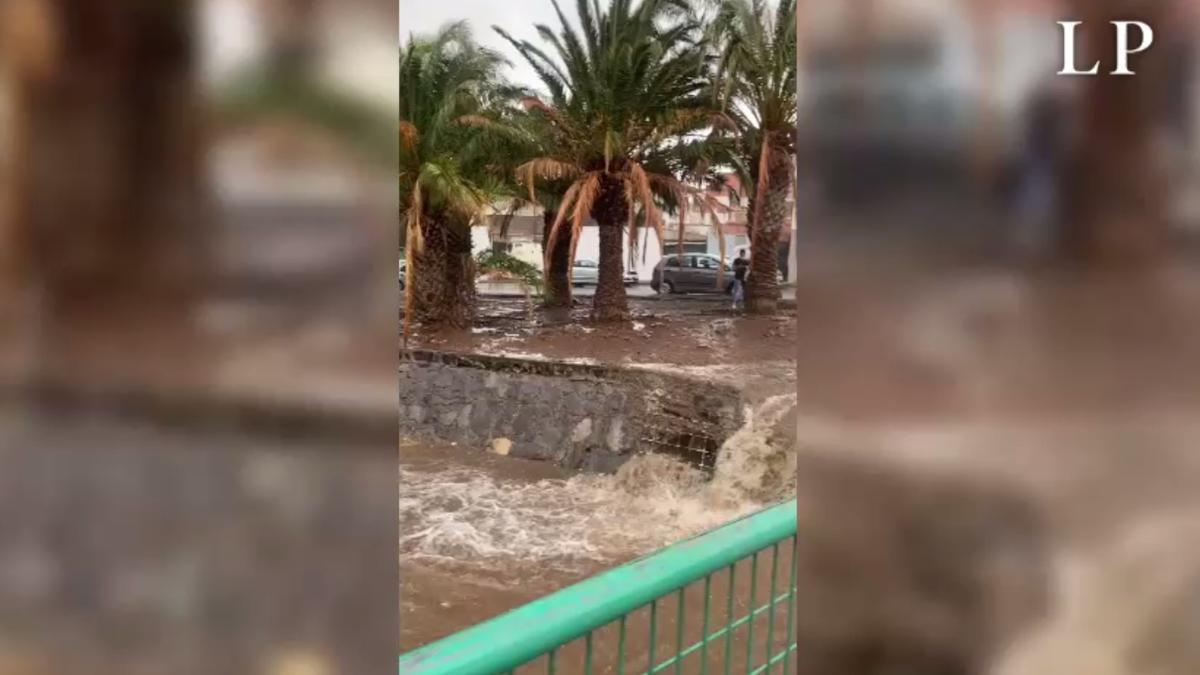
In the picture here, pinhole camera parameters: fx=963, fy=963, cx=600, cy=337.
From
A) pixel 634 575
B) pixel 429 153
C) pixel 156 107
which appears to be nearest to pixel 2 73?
pixel 156 107

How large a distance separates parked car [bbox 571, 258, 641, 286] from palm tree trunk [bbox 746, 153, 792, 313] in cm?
97

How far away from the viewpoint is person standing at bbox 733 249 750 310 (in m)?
7.78

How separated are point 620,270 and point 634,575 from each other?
684cm

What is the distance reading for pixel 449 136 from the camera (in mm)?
6992

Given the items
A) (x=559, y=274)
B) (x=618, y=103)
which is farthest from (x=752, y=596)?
(x=559, y=274)

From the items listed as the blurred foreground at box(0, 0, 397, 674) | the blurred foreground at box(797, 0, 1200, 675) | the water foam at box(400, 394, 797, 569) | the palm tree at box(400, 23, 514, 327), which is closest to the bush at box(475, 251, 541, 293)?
the palm tree at box(400, 23, 514, 327)

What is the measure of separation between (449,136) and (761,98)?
7.38 ft

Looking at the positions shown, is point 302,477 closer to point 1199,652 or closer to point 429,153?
point 1199,652

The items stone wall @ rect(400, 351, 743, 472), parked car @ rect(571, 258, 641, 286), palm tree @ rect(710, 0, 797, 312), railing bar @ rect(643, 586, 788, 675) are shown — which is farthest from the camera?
parked car @ rect(571, 258, 641, 286)

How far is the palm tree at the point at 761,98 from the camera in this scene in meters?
6.18

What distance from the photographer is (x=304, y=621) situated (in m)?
0.61

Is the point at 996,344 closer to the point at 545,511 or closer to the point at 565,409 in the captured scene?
the point at 545,511

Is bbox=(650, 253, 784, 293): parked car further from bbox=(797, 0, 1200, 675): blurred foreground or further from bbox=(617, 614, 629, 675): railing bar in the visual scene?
bbox=(797, 0, 1200, 675): blurred foreground

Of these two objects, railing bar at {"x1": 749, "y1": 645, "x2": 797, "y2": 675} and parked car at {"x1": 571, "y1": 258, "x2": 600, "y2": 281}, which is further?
parked car at {"x1": 571, "y1": 258, "x2": 600, "y2": 281}
